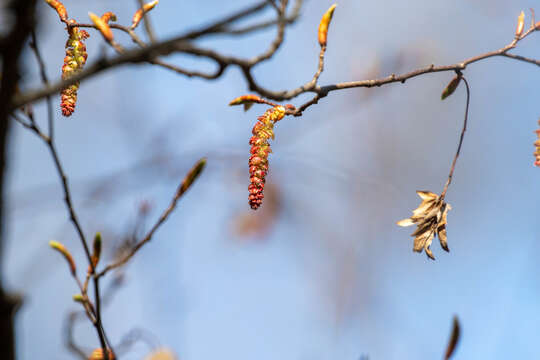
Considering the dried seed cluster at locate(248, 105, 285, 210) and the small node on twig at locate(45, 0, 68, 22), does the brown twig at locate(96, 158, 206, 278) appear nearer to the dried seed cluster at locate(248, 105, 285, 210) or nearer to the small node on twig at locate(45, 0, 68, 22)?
the dried seed cluster at locate(248, 105, 285, 210)

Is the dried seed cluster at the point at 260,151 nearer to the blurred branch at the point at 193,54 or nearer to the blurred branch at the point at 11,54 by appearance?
the blurred branch at the point at 193,54

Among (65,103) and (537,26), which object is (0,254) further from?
(537,26)

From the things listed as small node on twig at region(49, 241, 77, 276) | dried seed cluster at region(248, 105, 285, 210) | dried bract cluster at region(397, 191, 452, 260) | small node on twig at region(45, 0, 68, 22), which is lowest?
dried bract cluster at region(397, 191, 452, 260)

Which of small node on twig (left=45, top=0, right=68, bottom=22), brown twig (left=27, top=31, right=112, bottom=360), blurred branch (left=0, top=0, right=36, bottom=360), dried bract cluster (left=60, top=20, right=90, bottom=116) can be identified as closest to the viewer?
blurred branch (left=0, top=0, right=36, bottom=360)

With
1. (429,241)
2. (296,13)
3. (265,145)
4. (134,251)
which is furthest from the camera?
(429,241)

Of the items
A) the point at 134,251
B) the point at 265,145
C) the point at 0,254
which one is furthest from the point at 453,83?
the point at 0,254

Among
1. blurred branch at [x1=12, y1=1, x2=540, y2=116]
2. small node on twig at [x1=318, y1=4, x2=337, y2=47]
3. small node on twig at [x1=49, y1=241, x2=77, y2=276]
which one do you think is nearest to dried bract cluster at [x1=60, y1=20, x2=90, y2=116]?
small node on twig at [x1=49, y1=241, x2=77, y2=276]

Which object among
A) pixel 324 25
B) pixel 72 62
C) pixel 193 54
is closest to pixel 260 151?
pixel 324 25

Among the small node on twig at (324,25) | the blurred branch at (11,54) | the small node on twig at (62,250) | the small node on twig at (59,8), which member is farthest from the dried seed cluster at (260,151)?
the blurred branch at (11,54)
